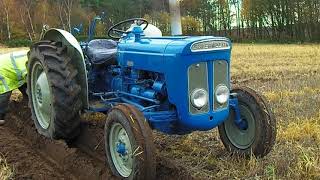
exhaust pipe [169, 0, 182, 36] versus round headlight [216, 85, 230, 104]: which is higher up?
exhaust pipe [169, 0, 182, 36]

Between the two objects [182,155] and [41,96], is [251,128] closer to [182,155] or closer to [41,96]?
[182,155]

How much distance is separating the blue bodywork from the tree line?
123 feet

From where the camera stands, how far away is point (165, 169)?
4562 mm

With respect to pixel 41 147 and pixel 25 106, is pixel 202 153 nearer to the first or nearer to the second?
pixel 41 147

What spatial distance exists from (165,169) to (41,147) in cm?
190

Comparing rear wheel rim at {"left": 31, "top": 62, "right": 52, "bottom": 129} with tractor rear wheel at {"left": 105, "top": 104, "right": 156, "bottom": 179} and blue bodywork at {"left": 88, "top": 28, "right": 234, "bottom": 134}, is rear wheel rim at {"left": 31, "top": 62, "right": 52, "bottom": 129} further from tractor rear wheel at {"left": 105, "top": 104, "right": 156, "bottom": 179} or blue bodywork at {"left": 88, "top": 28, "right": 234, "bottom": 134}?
tractor rear wheel at {"left": 105, "top": 104, "right": 156, "bottom": 179}

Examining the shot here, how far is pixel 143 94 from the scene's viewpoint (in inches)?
185

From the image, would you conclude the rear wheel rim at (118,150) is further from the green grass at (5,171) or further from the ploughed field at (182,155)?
the green grass at (5,171)

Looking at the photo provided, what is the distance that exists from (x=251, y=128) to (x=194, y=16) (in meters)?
46.2

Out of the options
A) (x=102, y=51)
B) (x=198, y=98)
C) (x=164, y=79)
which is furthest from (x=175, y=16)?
(x=198, y=98)

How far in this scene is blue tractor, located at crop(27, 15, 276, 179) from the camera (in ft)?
13.6

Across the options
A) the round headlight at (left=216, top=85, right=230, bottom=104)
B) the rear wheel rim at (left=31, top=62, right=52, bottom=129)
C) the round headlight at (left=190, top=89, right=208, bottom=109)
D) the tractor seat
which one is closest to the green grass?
the rear wheel rim at (left=31, top=62, right=52, bottom=129)

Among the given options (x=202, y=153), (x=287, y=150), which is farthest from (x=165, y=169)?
(x=287, y=150)

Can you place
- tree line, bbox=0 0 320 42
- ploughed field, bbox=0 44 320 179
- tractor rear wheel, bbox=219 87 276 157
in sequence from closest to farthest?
ploughed field, bbox=0 44 320 179, tractor rear wheel, bbox=219 87 276 157, tree line, bbox=0 0 320 42
